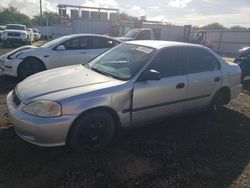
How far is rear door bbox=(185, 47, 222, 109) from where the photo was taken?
455cm

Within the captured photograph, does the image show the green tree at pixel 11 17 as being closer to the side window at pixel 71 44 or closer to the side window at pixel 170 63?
the side window at pixel 71 44

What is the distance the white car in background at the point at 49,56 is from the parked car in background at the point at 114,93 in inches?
127

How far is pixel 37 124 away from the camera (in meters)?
3.09

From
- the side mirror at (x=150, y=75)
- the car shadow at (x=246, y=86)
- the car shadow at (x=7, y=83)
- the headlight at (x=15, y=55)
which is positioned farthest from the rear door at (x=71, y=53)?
the car shadow at (x=246, y=86)

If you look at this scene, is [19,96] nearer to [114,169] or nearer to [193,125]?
[114,169]

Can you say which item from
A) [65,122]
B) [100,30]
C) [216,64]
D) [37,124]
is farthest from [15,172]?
[100,30]

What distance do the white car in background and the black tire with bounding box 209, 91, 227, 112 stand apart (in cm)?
430

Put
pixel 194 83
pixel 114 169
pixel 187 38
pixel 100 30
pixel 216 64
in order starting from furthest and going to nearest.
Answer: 1. pixel 187 38
2. pixel 100 30
3. pixel 216 64
4. pixel 194 83
5. pixel 114 169

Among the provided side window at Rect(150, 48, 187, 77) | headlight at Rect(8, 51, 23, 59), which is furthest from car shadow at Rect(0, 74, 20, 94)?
side window at Rect(150, 48, 187, 77)

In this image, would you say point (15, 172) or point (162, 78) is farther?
point (162, 78)

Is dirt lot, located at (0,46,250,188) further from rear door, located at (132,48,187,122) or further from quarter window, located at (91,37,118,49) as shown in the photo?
quarter window, located at (91,37,118,49)

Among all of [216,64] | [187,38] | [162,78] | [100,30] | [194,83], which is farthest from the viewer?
[187,38]

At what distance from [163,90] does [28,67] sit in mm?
4873

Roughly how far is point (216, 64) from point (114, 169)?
3.10m
